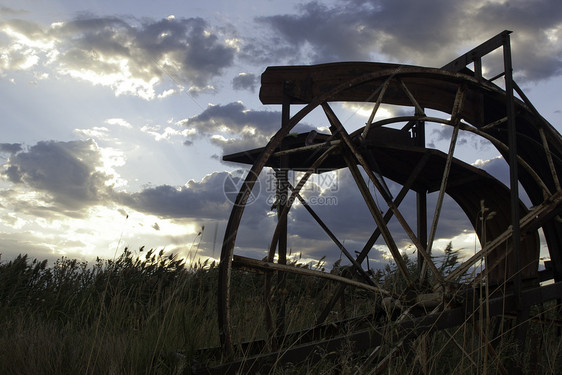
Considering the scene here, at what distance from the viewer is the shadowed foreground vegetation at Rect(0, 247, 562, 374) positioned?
445 cm

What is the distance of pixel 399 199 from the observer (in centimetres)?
648

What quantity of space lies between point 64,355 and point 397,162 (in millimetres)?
4525

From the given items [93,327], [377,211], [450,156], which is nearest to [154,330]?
[93,327]

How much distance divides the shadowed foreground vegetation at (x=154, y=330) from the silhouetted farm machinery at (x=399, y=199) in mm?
230

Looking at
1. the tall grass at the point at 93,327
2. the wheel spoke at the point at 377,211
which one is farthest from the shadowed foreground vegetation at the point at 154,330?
the wheel spoke at the point at 377,211

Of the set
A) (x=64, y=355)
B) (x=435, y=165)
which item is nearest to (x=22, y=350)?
(x=64, y=355)

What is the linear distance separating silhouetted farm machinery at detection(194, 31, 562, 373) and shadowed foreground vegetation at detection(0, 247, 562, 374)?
230 millimetres

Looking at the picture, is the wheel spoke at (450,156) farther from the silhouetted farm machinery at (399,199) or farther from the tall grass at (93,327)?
the tall grass at (93,327)

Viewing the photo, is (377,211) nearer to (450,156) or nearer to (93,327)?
(450,156)

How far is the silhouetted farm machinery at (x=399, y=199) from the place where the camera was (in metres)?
4.57

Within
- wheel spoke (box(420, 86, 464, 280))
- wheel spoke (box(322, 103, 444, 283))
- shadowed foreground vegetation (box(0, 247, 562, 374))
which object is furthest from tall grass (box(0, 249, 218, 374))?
wheel spoke (box(420, 86, 464, 280))

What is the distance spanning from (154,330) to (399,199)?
11.1ft

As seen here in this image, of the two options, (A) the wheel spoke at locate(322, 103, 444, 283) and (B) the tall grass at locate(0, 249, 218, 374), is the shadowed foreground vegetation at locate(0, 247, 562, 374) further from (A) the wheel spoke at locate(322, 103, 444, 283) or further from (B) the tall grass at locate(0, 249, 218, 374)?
(A) the wheel spoke at locate(322, 103, 444, 283)

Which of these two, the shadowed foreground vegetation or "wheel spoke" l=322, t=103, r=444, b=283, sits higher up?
"wheel spoke" l=322, t=103, r=444, b=283
